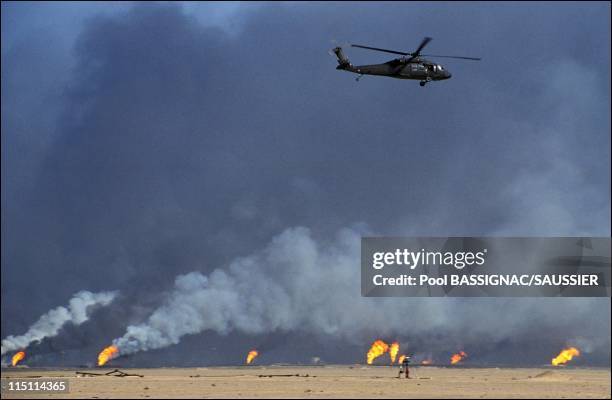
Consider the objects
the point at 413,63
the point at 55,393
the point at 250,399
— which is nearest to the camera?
the point at 250,399

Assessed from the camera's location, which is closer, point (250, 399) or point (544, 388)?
point (250, 399)

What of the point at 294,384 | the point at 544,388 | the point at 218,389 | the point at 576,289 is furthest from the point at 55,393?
the point at 576,289

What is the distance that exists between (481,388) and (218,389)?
1209 inches

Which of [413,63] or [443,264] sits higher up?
[413,63]

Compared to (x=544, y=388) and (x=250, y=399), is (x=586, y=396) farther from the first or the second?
(x=250, y=399)

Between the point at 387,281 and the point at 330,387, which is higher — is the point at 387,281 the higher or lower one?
the higher one

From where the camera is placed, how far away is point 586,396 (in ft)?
333

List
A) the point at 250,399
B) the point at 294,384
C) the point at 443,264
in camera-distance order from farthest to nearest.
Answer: the point at 443,264 < the point at 294,384 < the point at 250,399

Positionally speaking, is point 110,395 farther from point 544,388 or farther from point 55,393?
point 544,388

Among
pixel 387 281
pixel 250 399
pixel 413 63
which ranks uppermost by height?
pixel 413 63

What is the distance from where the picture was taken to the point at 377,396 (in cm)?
9838

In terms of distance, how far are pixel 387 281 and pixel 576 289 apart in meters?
41.2

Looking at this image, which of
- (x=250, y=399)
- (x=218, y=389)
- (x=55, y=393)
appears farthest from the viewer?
(x=218, y=389)

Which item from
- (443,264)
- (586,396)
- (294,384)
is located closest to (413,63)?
(443,264)
